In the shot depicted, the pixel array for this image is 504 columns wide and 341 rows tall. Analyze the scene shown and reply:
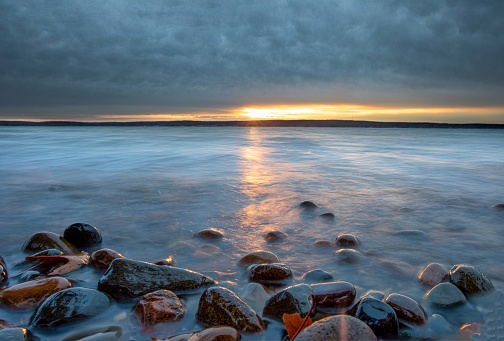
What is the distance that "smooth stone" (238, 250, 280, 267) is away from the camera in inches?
125

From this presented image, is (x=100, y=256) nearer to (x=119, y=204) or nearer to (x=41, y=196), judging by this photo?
(x=119, y=204)

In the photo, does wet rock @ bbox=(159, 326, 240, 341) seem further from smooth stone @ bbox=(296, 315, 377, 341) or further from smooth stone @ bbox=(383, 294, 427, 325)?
smooth stone @ bbox=(383, 294, 427, 325)

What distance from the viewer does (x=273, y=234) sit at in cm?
406

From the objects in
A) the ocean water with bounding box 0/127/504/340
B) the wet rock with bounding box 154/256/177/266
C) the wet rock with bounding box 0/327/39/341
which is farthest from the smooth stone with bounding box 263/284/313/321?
the wet rock with bounding box 0/327/39/341

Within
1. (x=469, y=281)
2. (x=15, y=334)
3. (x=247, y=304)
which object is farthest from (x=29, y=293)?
(x=469, y=281)

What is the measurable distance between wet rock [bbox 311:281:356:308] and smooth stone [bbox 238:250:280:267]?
0.76 metres

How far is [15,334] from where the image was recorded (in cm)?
193

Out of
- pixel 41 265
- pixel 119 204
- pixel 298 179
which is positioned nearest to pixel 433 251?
pixel 41 265

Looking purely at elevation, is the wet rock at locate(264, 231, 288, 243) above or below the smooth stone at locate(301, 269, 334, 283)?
below

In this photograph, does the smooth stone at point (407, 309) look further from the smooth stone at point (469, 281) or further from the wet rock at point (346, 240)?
the wet rock at point (346, 240)

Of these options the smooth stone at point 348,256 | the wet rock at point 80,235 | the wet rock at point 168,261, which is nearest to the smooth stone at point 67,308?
the wet rock at point 168,261

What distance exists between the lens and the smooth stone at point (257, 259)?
3.18m

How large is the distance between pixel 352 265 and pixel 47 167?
11.0 metres

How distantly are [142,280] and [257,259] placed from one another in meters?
1.04
